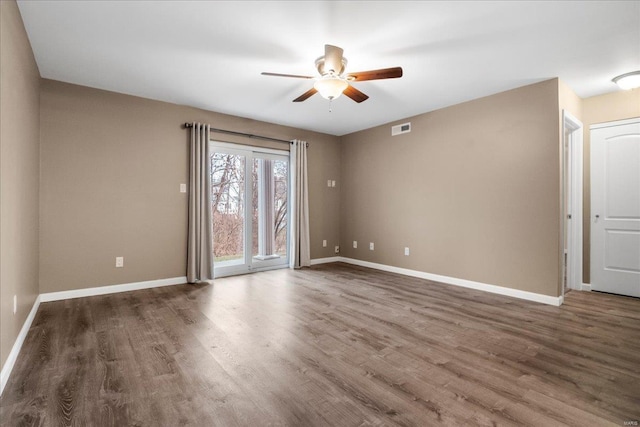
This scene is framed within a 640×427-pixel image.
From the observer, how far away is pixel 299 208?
5.71 m

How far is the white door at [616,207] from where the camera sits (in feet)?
12.5

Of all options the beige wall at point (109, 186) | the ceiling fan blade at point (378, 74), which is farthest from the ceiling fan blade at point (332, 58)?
the beige wall at point (109, 186)

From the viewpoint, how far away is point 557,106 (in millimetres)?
3512

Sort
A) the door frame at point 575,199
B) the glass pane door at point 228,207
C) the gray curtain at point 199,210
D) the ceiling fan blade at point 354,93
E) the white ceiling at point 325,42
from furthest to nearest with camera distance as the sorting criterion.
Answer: the glass pane door at point 228,207, the gray curtain at point 199,210, the door frame at point 575,199, the ceiling fan blade at point 354,93, the white ceiling at point 325,42

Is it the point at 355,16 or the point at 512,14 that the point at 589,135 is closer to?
the point at 512,14

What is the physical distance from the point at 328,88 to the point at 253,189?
2.91m

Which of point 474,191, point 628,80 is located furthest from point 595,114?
point 474,191

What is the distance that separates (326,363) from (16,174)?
2802 mm

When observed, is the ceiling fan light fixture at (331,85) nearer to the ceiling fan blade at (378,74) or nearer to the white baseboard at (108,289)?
the ceiling fan blade at (378,74)

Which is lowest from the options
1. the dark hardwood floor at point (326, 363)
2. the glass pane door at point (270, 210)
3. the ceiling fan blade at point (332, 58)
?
the dark hardwood floor at point (326, 363)

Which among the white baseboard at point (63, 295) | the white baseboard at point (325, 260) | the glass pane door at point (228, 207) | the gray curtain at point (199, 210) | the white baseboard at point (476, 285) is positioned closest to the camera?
the white baseboard at point (63, 295)

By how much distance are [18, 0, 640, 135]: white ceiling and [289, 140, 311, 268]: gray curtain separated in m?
1.69

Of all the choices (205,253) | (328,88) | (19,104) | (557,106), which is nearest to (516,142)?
(557,106)

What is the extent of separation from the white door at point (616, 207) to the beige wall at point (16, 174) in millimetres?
6123
